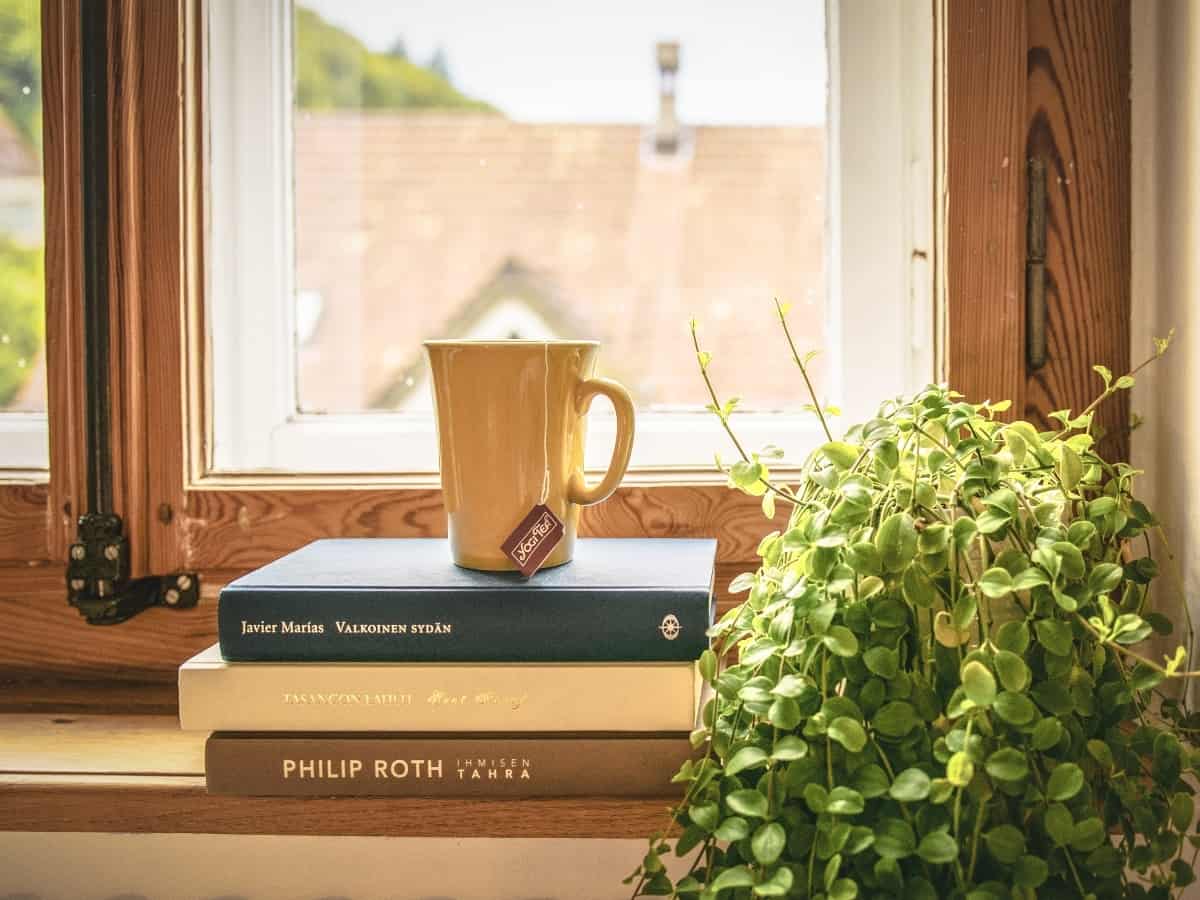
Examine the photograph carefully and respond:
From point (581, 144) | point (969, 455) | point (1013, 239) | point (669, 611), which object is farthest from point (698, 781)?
point (581, 144)

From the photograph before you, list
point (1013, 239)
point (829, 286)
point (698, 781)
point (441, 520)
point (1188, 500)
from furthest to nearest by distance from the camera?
point (829, 286)
point (441, 520)
point (1013, 239)
point (1188, 500)
point (698, 781)

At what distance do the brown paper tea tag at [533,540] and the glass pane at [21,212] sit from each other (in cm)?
68

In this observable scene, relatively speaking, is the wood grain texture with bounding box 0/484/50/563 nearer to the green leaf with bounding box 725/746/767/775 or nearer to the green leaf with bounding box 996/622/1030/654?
the green leaf with bounding box 725/746/767/775

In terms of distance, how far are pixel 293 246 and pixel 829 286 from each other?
2.05 ft

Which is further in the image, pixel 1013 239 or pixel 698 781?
pixel 1013 239

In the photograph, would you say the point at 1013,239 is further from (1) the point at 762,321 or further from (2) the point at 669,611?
(2) the point at 669,611

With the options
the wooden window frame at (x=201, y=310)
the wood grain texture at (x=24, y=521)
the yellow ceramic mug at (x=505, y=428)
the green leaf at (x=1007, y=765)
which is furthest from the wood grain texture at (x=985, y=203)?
the wood grain texture at (x=24, y=521)

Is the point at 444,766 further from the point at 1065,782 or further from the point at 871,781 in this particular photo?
the point at 1065,782

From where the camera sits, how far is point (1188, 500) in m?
0.84

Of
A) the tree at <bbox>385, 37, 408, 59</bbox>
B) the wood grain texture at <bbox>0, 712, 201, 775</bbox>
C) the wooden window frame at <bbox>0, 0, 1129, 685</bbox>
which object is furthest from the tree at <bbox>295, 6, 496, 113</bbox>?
the wood grain texture at <bbox>0, 712, 201, 775</bbox>

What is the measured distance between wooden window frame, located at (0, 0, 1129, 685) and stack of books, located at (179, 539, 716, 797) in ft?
0.94

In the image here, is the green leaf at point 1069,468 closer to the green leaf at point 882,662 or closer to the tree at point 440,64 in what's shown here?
the green leaf at point 882,662

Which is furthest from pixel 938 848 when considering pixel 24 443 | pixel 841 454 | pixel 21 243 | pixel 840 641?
pixel 21 243

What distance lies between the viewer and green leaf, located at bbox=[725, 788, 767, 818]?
638mm
